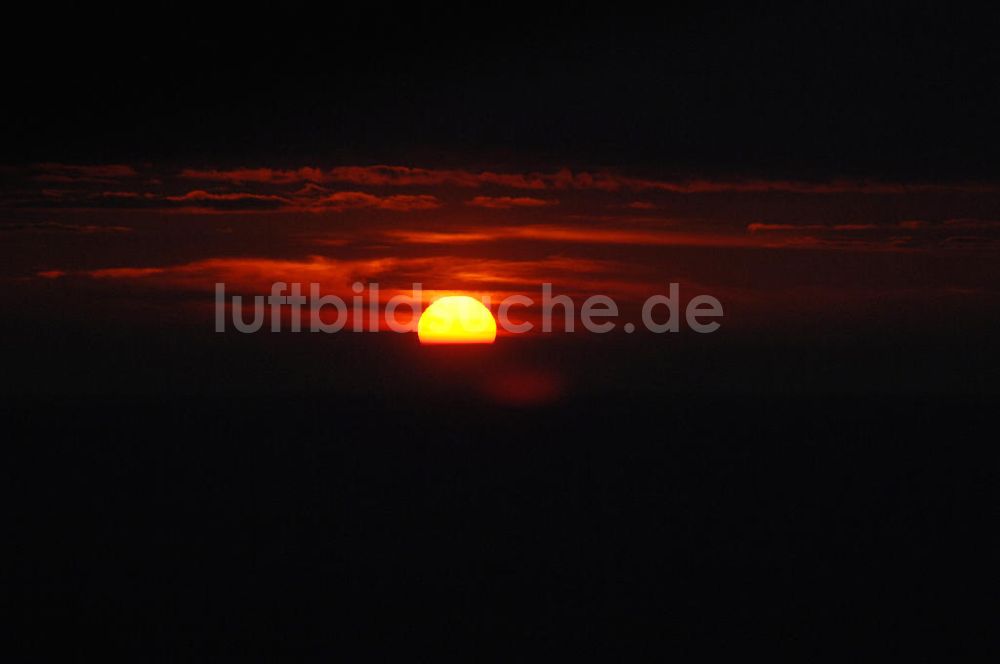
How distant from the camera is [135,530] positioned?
8.86m

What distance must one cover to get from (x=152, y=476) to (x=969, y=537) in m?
6.39

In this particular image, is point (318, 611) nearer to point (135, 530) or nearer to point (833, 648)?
point (135, 530)

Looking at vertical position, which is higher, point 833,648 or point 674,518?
point 674,518

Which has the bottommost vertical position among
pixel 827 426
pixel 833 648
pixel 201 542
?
pixel 833 648

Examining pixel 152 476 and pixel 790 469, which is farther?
pixel 790 469

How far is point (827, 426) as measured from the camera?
38.4 ft

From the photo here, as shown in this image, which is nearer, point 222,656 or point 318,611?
point 222,656

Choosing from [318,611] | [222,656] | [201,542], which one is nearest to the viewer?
[222,656]

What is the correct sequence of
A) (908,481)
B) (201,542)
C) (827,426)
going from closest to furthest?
1. (201,542)
2. (908,481)
3. (827,426)

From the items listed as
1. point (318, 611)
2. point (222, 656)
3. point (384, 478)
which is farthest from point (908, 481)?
point (222, 656)

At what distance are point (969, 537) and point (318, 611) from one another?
4.96 m

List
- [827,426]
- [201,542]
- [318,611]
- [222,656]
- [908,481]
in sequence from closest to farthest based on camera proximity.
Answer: [222,656] → [318,611] → [201,542] → [908,481] → [827,426]

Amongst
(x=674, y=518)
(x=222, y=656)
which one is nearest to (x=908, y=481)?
(x=674, y=518)

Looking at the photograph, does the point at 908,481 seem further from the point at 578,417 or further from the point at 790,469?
the point at 578,417
